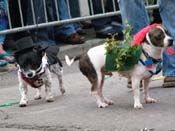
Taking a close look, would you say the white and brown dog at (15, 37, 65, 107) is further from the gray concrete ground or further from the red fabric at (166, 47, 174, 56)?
the red fabric at (166, 47, 174, 56)

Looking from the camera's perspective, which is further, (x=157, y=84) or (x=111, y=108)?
(x=157, y=84)

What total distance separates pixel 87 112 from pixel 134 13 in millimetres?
1384

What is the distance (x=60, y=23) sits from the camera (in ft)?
32.4

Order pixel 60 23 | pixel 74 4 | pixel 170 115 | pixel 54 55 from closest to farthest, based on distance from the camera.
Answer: pixel 170 115, pixel 54 55, pixel 60 23, pixel 74 4

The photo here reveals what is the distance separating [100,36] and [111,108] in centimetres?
456

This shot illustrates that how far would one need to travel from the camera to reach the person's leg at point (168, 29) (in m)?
6.96

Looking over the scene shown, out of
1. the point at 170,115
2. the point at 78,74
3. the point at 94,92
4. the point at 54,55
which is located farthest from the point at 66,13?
the point at 170,115

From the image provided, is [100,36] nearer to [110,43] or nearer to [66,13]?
[66,13]

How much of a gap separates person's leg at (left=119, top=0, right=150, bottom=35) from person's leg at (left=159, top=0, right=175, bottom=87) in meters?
0.21

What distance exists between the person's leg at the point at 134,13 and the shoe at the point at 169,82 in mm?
623

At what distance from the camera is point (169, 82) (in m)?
7.10

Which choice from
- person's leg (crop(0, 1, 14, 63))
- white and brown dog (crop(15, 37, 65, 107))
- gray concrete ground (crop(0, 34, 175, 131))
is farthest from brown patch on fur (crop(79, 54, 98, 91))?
person's leg (crop(0, 1, 14, 63))

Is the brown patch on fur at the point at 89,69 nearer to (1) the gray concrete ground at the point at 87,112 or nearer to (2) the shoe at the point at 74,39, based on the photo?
(1) the gray concrete ground at the point at 87,112

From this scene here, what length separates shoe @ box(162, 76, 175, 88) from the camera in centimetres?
707
